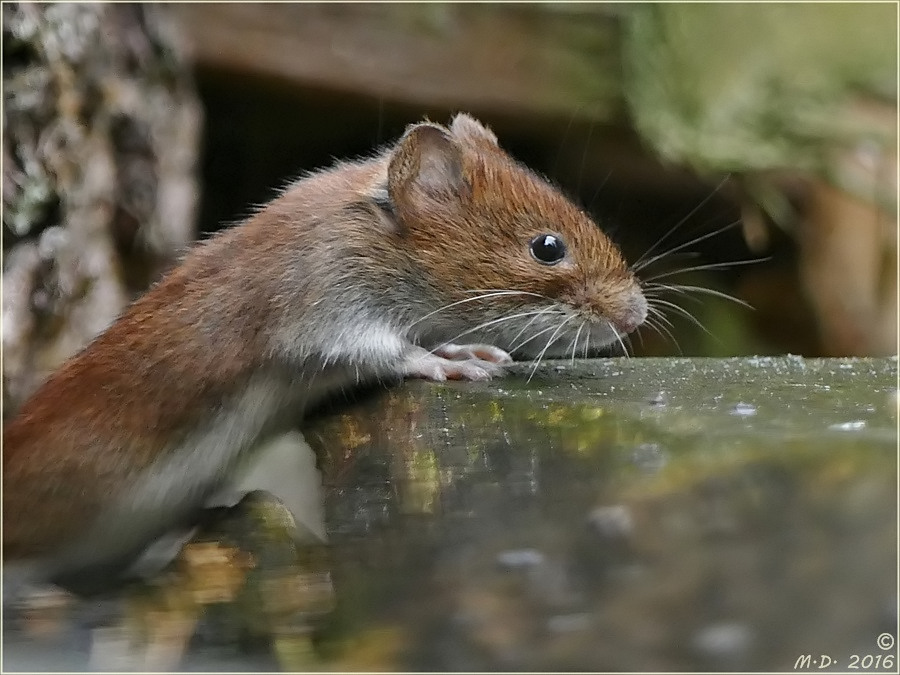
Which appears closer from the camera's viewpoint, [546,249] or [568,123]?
[546,249]

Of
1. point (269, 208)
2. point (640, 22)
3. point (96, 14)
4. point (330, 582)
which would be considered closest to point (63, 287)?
point (96, 14)

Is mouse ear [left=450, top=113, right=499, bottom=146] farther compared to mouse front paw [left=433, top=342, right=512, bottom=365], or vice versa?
mouse ear [left=450, top=113, right=499, bottom=146]

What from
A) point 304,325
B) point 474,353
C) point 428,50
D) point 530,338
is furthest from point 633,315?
point 428,50

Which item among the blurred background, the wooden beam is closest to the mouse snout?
the blurred background

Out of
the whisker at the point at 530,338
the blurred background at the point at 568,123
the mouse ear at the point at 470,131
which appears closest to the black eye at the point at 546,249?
the whisker at the point at 530,338

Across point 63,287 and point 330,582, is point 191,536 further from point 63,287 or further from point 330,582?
point 63,287

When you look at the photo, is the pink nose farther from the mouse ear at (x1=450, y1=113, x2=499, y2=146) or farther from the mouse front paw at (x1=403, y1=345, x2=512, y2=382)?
the mouse ear at (x1=450, y1=113, x2=499, y2=146)

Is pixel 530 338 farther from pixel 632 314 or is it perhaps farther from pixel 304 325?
pixel 304 325
